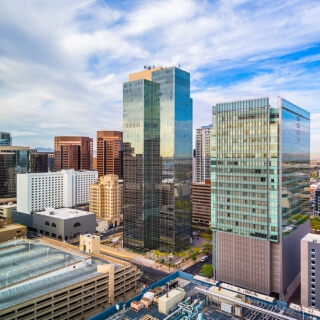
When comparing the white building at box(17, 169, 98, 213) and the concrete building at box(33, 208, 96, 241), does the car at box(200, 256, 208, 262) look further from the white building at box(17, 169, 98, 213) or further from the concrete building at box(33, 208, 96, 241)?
the white building at box(17, 169, 98, 213)

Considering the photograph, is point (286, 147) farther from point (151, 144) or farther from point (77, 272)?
point (77, 272)

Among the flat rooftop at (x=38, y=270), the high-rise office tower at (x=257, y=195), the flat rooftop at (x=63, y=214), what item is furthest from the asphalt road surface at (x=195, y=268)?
the flat rooftop at (x=63, y=214)

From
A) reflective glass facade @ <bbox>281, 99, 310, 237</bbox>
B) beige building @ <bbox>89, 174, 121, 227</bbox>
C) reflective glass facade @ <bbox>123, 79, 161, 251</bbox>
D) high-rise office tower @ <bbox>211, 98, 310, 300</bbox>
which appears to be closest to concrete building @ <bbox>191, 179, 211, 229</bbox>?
beige building @ <bbox>89, 174, 121, 227</bbox>

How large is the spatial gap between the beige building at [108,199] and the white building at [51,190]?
29.2m

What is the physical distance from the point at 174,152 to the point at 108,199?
63549 mm

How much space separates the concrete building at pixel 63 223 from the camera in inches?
5037

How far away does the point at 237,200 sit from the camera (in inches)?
3145

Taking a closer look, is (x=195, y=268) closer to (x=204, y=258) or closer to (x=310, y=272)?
(x=204, y=258)

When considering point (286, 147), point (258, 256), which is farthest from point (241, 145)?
point (258, 256)

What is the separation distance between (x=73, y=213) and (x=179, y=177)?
192ft

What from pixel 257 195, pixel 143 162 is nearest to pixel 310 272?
pixel 257 195

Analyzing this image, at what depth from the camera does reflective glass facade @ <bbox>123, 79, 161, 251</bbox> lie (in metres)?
113

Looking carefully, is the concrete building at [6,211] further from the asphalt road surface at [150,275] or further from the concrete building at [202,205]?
the concrete building at [202,205]

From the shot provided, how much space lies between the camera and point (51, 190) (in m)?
173
